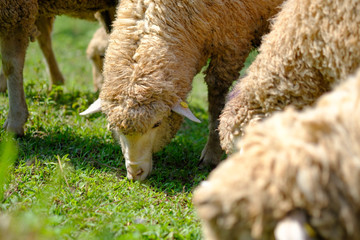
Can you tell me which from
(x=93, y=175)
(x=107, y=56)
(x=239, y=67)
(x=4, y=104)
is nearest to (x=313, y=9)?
(x=239, y=67)

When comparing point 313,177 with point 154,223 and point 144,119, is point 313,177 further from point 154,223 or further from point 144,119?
point 144,119

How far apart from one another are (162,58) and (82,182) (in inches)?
54.4

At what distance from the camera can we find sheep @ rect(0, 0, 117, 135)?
4.59 meters

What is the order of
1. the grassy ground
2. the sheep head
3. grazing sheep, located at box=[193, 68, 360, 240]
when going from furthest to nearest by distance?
the sheep head
the grassy ground
grazing sheep, located at box=[193, 68, 360, 240]

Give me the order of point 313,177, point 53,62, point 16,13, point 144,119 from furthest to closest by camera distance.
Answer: point 53,62 → point 16,13 → point 144,119 → point 313,177

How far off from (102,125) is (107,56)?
54.4 inches

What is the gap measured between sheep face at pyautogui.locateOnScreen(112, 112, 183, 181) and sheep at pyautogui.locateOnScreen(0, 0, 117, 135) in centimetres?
135

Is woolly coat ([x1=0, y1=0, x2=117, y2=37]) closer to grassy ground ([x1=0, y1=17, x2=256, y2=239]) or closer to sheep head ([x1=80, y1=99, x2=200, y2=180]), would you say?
grassy ground ([x1=0, y1=17, x2=256, y2=239])

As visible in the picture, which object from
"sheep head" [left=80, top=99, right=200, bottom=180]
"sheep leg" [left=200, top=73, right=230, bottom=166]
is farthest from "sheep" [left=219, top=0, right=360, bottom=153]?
"sheep leg" [left=200, top=73, right=230, bottom=166]

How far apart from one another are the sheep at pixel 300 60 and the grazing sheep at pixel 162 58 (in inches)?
33.3

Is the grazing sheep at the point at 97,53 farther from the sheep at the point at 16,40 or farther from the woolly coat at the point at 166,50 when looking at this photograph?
the woolly coat at the point at 166,50

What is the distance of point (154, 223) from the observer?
130 inches

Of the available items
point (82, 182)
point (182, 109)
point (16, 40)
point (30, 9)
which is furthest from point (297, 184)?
point (16, 40)

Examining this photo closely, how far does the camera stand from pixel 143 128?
394 cm
